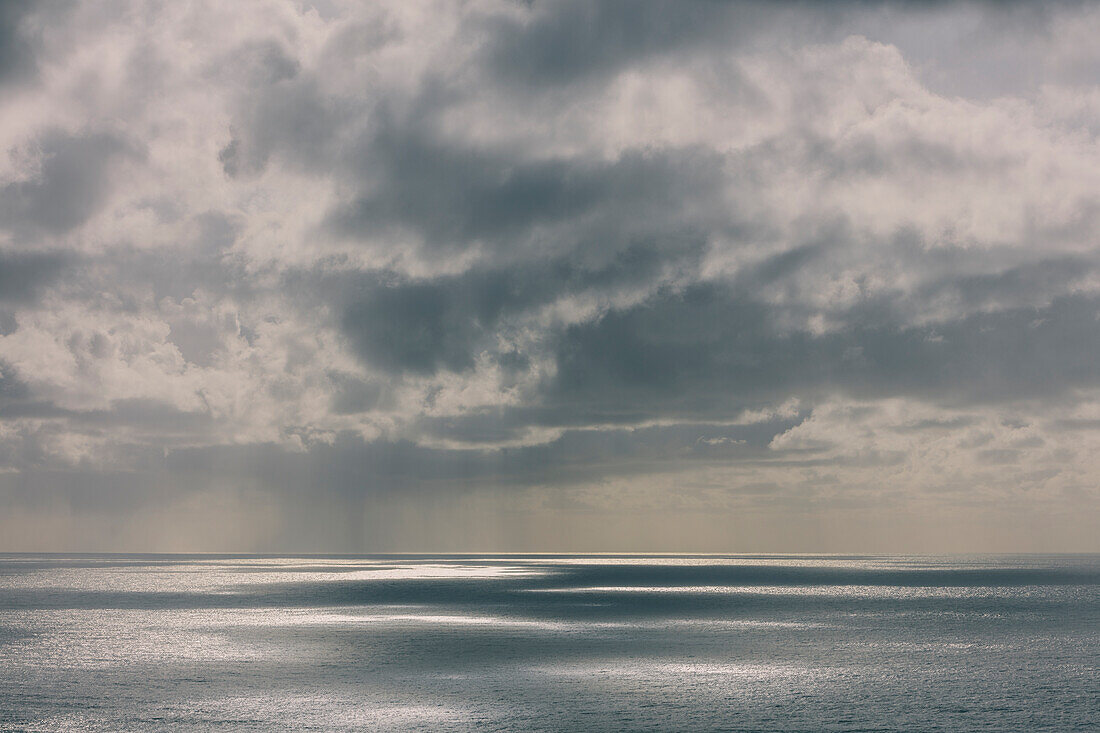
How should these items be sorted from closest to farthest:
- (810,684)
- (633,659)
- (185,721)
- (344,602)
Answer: (185,721), (810,684), (633,659), (344,602)

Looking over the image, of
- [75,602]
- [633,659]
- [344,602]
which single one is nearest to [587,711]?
[633,659]

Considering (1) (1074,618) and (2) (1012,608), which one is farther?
(2) (1012,608)

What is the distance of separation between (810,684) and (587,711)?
16149 mm

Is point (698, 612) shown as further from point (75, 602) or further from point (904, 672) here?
point (75, 602)

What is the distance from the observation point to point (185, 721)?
1660 inches

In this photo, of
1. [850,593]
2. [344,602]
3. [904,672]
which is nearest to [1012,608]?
[850,593]

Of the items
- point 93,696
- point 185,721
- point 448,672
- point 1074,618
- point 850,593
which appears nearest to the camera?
point 185,721

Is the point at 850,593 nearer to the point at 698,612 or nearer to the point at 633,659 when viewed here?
the point at 698,612

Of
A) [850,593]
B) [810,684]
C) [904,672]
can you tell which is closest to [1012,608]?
[850,593]

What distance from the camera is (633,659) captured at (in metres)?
64.3

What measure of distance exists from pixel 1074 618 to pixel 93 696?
98774 millimetres

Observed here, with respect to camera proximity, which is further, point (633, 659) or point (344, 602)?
point (344, 602)

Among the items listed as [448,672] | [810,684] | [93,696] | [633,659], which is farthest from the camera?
[633,659]

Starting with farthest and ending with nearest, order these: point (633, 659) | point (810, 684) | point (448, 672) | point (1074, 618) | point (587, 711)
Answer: point (1074, 618) → point (633, 659) → point (448, 672) → point (810, 684) → point (587, 711)
